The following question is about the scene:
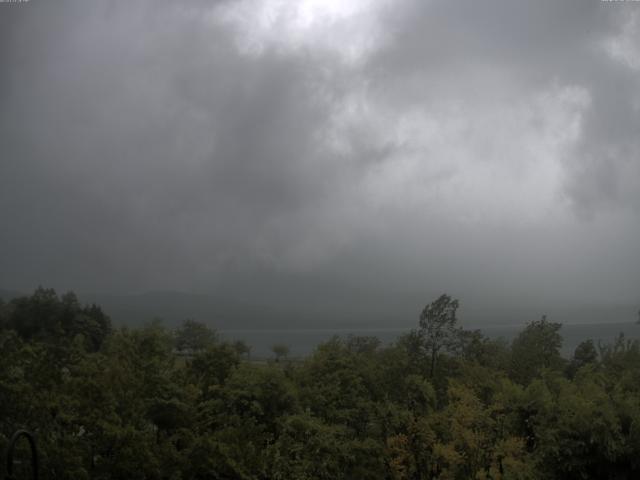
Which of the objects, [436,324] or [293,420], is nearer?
[293,420]

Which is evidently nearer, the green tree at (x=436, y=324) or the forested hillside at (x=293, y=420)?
the forested hillside at (x=293, y=420)

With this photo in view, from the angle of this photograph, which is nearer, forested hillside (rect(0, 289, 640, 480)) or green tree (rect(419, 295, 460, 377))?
forested hillside (rect(0, 289, 640, 480))

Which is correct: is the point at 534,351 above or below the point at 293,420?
above

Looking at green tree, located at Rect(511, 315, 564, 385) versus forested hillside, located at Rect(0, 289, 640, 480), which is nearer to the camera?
forested hillside, located at Rect(0, 289, 640, 480)

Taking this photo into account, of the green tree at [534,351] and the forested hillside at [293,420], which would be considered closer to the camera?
the forested hillside at [293,420]

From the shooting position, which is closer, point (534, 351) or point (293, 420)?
point (293, 420)

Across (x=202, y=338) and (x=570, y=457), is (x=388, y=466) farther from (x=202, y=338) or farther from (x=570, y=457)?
(x=202, y=338)

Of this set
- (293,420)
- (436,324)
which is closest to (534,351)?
(436,324)

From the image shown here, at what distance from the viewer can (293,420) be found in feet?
106

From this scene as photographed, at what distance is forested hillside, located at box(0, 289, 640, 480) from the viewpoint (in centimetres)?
2739

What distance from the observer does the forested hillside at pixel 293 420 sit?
27391 millimetres

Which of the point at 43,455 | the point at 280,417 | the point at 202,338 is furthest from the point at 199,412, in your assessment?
the point at 202,338

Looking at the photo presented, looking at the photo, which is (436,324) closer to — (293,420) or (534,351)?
(534,351)

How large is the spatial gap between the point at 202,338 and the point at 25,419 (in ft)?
221
